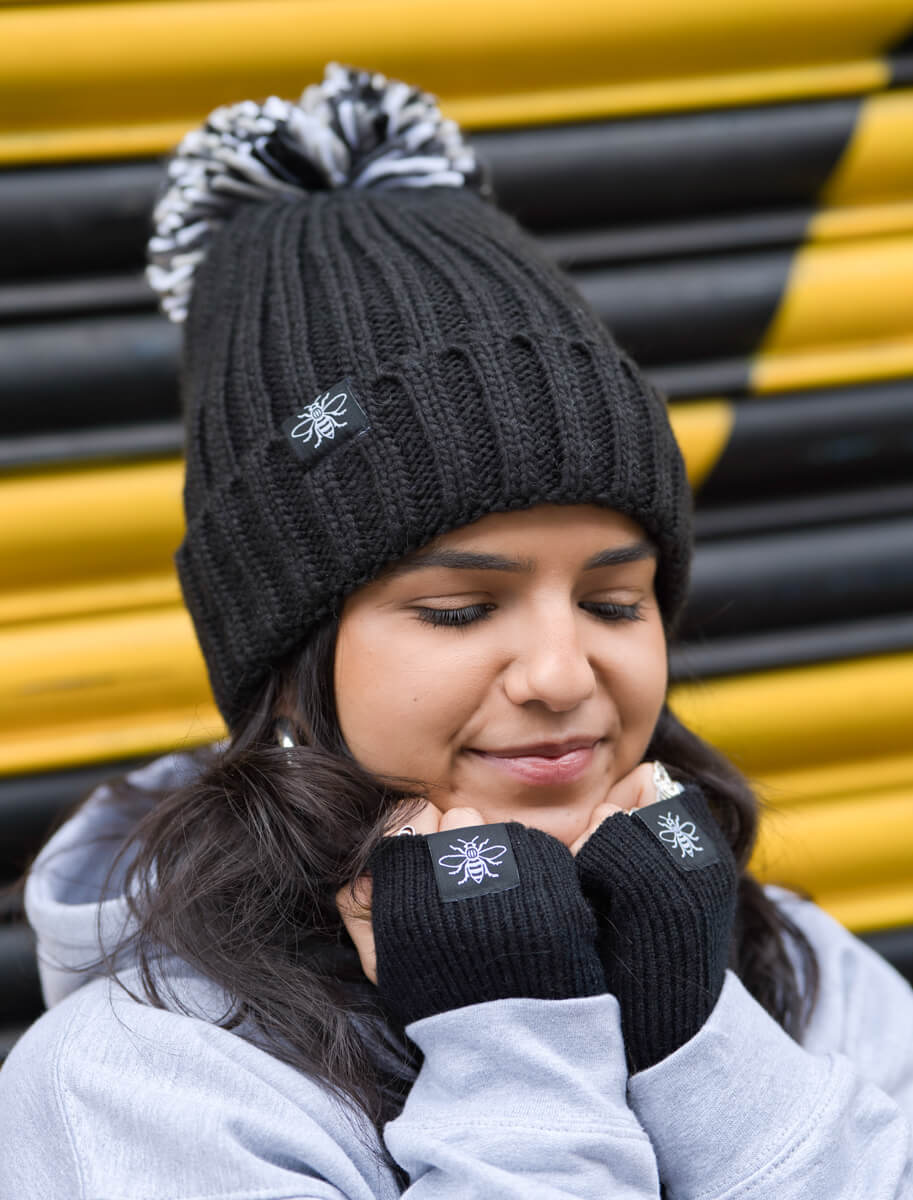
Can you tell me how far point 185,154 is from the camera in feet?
6.13

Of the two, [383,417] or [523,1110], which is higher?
[383,417]

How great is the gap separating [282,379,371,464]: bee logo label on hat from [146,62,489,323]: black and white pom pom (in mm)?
529

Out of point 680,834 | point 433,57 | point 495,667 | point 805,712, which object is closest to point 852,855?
point 805,712

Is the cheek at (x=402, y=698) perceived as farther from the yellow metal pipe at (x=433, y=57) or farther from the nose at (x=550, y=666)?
the yellow metal pipe at (x=433, y=57)

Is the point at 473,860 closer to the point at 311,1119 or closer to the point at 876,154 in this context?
the point at 311,1119

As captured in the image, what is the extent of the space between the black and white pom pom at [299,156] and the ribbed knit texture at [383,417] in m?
0.14

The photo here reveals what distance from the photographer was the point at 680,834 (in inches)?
59.1

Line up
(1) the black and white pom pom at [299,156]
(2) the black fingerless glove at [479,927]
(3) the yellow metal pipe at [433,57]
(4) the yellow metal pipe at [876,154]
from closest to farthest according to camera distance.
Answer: (2) the black fingerless glove at [479,927]
(1) the black and white pom pom at [299,156]
(3) the yellow metal pipe at [433,57]
(4) the yellow metal pipe at [876,154]

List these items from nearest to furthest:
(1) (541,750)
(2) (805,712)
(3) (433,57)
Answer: (1) (541,750) → (3) (433,57) → (2) (805,712)

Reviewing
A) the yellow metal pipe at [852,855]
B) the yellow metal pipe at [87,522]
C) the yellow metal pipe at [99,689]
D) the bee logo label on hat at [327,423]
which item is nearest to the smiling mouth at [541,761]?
the bee logo label on hat at [327,423]

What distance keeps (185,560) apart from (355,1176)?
918 millimetres

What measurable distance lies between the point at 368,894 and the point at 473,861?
0.18m

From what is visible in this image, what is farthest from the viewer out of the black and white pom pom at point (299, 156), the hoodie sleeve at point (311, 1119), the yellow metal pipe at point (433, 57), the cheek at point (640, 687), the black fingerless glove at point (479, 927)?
the yellow metal pipe at point (433, 57)

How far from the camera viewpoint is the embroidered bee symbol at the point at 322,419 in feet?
4.96
